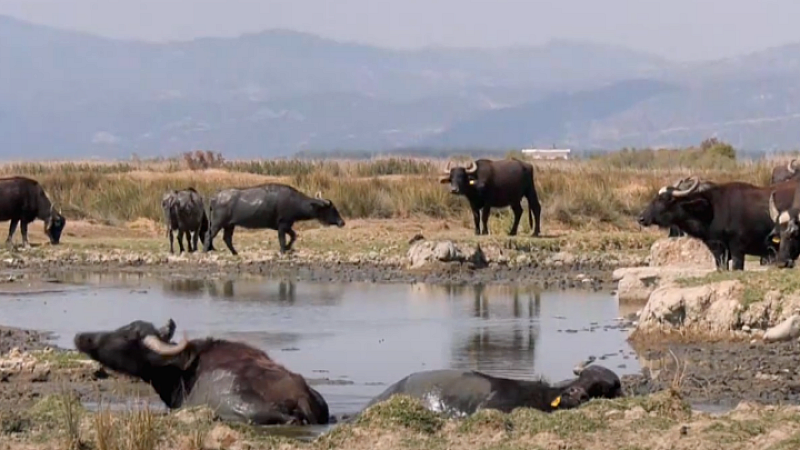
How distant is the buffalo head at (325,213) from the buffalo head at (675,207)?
9102 mm

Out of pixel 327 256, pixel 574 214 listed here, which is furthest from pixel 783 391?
pixel 574 214

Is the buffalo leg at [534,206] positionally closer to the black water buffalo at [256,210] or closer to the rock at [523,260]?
the black water buffalo at [256,210]

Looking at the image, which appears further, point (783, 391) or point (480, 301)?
point (480, 301)

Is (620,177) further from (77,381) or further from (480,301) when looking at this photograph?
(77,381)

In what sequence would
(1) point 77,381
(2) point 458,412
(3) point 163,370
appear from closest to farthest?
(2) point 458,412
(3) point 163,370
(1) point 77,381

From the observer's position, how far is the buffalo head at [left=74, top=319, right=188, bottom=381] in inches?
527

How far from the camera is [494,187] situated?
3472 centimetres

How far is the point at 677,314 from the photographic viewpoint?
57.8 feet

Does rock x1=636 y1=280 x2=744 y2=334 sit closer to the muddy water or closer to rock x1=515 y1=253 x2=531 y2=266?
the muddy water

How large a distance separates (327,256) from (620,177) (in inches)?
569

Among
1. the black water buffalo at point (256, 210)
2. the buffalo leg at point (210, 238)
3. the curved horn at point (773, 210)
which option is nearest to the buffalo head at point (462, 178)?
the black water buffalo at point (256, 210)

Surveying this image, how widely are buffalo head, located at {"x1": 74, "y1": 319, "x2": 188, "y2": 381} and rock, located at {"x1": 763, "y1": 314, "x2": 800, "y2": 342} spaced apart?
6.08m

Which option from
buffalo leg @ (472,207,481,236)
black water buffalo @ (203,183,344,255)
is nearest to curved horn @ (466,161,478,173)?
buffalo leg @ (472,207,481,236)

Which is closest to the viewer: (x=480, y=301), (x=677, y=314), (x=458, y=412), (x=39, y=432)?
(x=39, y=432)
